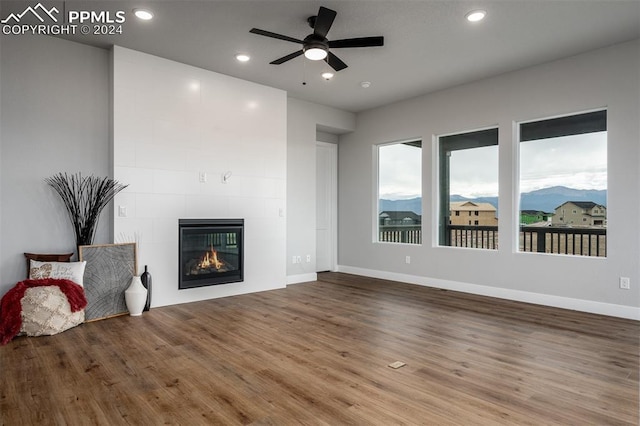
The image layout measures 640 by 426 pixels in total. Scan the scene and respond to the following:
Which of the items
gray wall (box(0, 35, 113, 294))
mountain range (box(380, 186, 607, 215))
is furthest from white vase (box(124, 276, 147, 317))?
mountain range (box(380, 186, 607, 215))

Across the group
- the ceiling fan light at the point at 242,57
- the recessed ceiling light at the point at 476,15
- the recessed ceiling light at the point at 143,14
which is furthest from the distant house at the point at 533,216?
the recessed ceiling light at the point at 143,14

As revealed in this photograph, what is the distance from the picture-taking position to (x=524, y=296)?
188 inches

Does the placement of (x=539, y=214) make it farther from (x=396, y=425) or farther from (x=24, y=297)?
(x=24, y=297)

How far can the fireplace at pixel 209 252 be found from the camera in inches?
183

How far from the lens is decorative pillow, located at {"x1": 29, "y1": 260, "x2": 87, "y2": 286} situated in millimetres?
3541

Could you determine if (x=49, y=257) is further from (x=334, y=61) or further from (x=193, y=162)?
(x=334, y=61)

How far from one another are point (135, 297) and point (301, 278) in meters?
2.74

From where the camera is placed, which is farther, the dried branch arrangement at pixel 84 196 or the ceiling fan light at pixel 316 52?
the dried branch arrangement at pixel 84 196

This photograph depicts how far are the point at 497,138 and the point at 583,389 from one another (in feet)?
11.9

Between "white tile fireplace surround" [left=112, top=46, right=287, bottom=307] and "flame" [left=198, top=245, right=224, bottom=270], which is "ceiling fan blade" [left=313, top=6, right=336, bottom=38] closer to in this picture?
"white tile fireplace surround" [left=112, top=46, right=287, bottom=307]

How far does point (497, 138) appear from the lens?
520 cm

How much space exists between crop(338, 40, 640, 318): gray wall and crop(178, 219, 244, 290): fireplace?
8.62 ft

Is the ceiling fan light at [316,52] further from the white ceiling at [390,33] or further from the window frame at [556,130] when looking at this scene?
the window frame at [556,130]

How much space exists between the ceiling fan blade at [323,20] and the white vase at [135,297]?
10.3 feet
